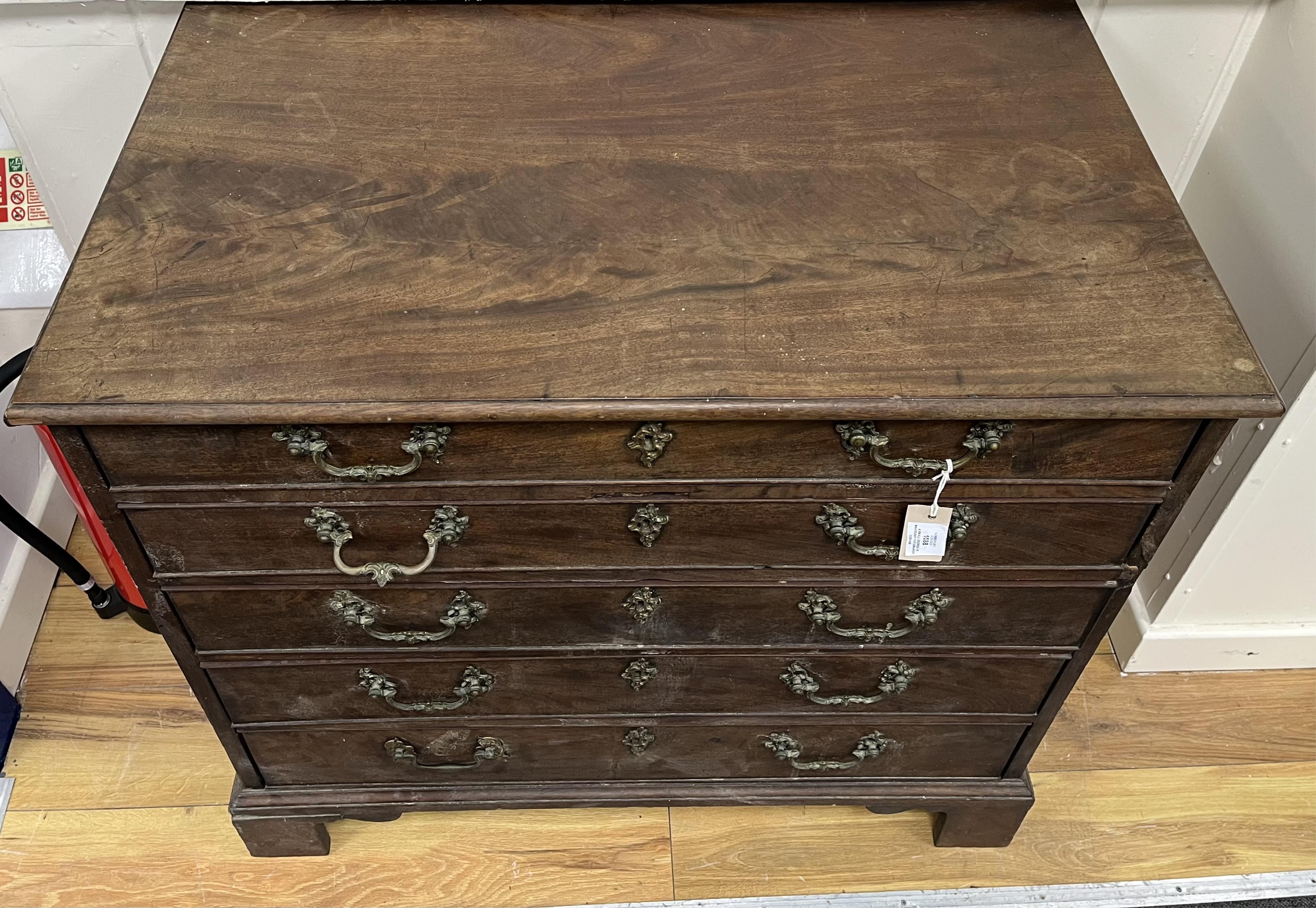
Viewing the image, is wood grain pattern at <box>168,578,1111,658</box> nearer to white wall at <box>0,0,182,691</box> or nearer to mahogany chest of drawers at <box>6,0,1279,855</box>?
mahogany chest of drawers at <box>6,0,1279,855</box>

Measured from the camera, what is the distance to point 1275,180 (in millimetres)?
1229

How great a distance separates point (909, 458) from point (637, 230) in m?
0.31

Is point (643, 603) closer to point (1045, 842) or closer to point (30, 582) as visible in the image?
point (1045, 842)

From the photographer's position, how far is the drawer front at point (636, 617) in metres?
1.04

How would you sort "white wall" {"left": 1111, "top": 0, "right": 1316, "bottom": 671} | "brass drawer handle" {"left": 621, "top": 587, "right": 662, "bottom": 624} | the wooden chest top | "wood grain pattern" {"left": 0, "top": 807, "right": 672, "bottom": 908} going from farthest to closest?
1. "wood grain pattern" {"left": 0, "top": 807, "right": 672, "bottom": 908}
2. "white wall" {"left": 1111, "top": 0, "right": 1316, "bottom": 671}
3. "brass drawer handle" {"left": 621, "top": 587, "right": 662, "bottom": 624}
4. the wooden chest top

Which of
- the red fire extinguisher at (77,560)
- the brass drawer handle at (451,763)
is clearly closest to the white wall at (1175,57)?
the brass drawer handle at (451,763)

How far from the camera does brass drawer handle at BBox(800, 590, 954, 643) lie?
1.05 metres

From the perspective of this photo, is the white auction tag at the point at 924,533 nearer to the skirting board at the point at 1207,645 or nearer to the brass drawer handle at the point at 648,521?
the brass drawer handle at the point at 648,521

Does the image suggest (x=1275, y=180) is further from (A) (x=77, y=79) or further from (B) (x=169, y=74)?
(A) (x=77, y=79)

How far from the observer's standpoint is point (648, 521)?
96 cm

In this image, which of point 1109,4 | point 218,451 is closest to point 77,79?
point 218,451

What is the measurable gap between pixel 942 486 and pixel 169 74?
847mm

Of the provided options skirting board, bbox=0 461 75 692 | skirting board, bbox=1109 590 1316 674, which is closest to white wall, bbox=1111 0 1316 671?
skirting board, bbox=1109 590 1316 674

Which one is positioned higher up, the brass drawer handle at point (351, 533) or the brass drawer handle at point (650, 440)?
the brass drawer handle at point (650, 440)
